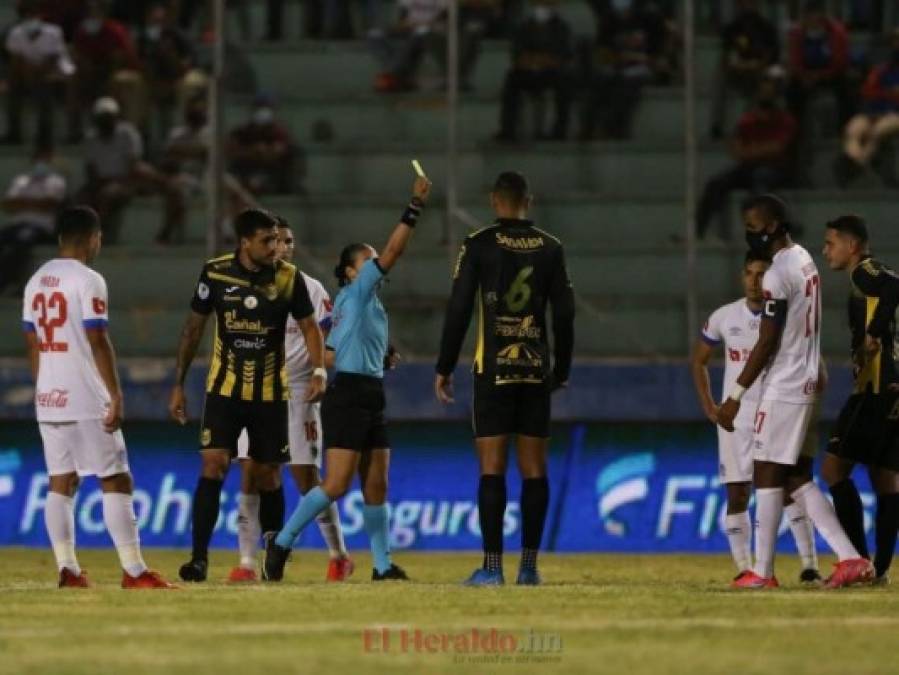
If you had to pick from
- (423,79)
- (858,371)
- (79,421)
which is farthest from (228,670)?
(423,79)

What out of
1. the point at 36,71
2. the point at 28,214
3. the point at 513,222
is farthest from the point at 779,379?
the point at 36,71

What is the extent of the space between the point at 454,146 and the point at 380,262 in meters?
5.63

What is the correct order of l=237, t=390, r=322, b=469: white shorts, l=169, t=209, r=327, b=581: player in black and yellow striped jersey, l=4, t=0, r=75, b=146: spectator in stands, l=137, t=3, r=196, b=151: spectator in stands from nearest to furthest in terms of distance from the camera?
l=169, t=209, r=327, b=581: player in black and yellow striped jersey, l=237, t=390, r=322, b=469: white shorts, l=137, t=3, r=196, b=151: spectator in stands, l=4, t=0, r=75, b=146: spectator in stands

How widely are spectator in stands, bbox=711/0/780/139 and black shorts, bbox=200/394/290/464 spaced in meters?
6.74

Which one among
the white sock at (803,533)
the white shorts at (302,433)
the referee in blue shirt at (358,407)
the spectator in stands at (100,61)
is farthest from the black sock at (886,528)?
the spectator in stands at (100,61)

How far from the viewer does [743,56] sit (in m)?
19.0

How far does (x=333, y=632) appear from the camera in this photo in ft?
30.3

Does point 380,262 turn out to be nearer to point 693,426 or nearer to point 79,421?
point 79,421

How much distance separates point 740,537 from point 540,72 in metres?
6.72

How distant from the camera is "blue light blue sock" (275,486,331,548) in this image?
12586 millimetres

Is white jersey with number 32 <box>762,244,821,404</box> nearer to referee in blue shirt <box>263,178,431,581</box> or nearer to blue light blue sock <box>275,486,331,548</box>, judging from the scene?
referee in blue shirt <box>263,178,431,581</box>

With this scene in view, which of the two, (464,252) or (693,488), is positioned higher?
(464,252)

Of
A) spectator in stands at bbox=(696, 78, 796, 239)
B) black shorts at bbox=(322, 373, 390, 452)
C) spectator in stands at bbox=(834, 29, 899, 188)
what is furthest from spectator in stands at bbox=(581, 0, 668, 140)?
black shorts at bbox=(322, 373, 390, 452)

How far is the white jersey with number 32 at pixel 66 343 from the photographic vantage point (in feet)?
39.3
